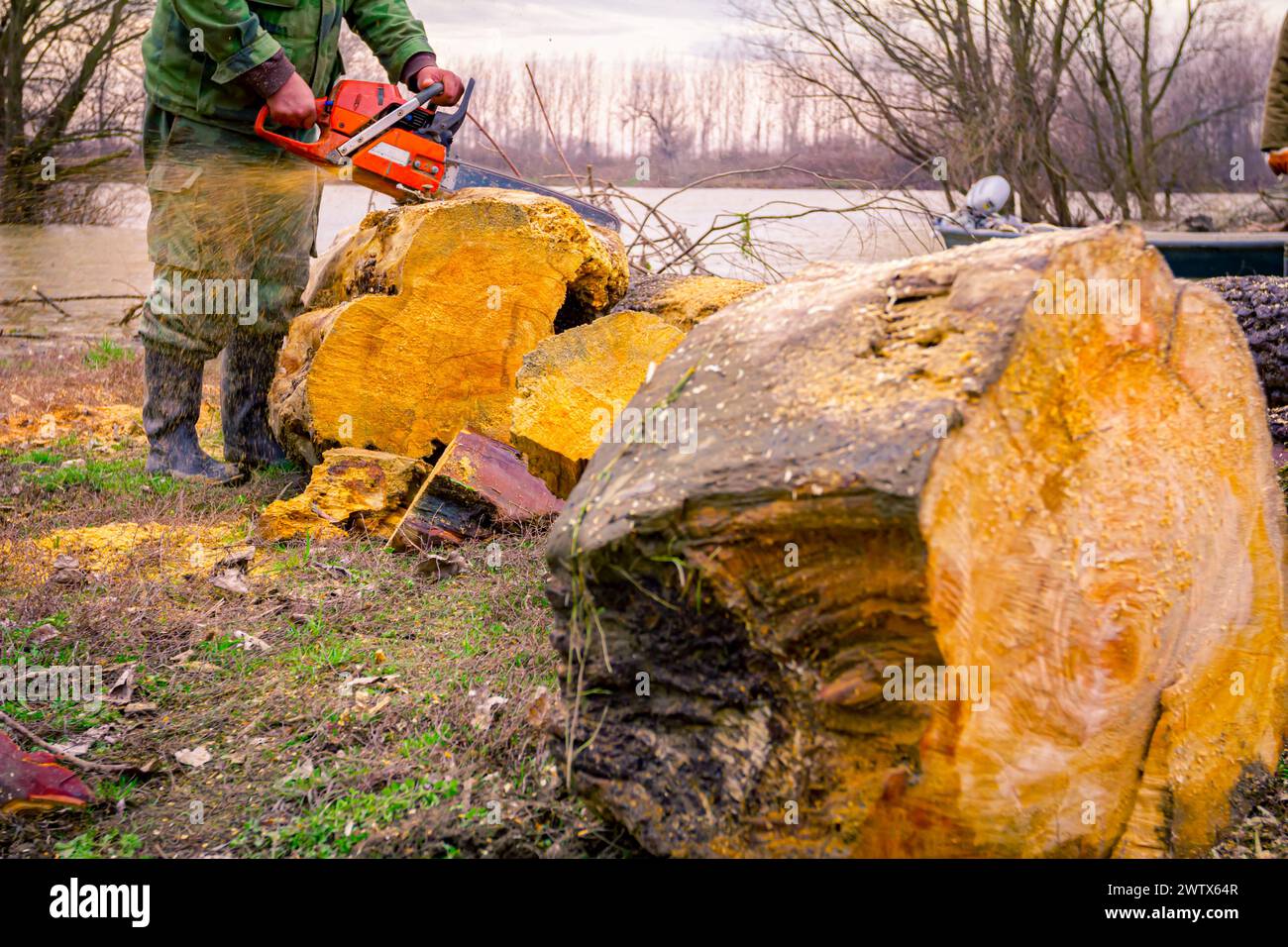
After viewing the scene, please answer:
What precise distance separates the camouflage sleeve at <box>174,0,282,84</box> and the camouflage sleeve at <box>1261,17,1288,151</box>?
4.00 m

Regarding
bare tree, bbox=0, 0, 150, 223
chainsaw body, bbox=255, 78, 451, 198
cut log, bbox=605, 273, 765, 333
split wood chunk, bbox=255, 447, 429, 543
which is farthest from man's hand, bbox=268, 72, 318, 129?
bare tree, bbox=0, 0, 150, 223

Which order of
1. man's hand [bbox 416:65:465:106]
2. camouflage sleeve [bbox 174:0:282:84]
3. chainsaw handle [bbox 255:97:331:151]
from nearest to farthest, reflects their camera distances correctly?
camouflage sleeve [bbox 174:0:282:84], chainsaw handle [bbox 255:97:331:151], man's hand [bbox 416:65:465:106]

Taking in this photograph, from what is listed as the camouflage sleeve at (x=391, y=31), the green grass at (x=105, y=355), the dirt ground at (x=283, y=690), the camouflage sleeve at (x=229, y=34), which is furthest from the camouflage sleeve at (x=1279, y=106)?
the green grass at (x=105, y=355)

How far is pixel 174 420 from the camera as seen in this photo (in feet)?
14.2

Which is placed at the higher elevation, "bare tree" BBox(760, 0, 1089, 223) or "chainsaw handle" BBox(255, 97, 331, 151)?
"bare tree" BBox(760, 0, 1089, 223)

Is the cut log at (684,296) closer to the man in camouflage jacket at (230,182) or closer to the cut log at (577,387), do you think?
the cut log at (577,387)

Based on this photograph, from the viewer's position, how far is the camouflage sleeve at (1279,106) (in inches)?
160

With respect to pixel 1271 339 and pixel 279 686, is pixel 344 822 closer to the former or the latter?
pixel 279 686

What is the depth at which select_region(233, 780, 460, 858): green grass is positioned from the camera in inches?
75.2

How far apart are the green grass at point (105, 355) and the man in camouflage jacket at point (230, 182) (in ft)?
11.7

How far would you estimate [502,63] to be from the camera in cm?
788

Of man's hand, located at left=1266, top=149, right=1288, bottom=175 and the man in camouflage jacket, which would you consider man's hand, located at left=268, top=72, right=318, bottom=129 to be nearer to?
the man in camouflage jacket

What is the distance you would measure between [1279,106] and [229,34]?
13.8 ft

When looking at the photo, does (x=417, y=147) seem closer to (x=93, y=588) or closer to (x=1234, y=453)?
(x=93, y=588)
